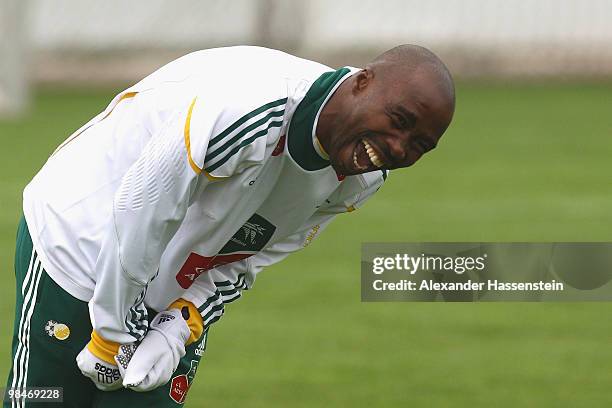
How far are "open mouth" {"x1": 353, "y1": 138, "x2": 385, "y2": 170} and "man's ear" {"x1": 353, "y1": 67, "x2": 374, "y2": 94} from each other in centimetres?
15

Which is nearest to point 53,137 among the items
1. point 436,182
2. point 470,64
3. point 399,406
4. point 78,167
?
point 436,182

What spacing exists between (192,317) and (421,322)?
392 cm

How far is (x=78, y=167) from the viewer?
4.22 metres

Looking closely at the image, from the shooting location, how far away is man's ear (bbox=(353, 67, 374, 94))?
3.85 m

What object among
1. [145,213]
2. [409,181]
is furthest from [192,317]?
[409,181]

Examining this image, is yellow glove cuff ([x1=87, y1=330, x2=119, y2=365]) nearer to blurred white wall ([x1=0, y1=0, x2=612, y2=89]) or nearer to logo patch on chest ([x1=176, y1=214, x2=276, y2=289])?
logo patch on chest ([x1=176, y1=214, x2=276, y2=289])

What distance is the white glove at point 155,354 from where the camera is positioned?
4.18 m

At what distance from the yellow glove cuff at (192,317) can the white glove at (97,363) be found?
409mm

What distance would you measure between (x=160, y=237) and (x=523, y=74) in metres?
18.7

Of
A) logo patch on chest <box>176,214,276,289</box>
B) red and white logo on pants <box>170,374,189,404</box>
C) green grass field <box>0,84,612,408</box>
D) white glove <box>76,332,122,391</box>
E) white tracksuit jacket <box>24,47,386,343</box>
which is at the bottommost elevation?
green grass field <box>0,84,612,408</box>

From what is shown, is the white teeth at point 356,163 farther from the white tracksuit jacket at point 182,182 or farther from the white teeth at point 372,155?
the white tracksuit jacket at point 182,182

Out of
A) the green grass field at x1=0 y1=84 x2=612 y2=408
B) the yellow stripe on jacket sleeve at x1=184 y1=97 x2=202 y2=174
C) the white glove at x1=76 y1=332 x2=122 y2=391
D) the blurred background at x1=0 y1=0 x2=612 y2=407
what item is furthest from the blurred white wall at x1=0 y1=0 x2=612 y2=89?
the yellow stripe on jacket sleeve at x1=184 y1=97 x2=202 y2=174

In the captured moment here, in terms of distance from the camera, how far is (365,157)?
3.88 metres

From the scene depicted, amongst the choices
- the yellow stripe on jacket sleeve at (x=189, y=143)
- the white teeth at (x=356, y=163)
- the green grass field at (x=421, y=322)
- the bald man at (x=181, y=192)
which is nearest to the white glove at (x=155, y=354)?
the bald man at (x=181, y=192)
